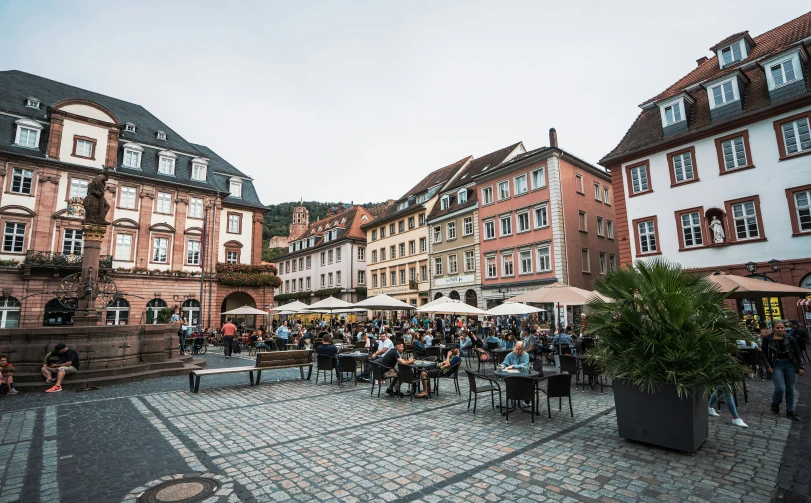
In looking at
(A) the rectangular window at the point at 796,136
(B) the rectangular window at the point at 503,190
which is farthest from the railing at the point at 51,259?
(A) the rectangular window at the point at 796,136

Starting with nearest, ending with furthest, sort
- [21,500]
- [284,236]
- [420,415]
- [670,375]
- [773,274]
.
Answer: [21,500] < [670,375] < [420,415] < [773,274] < [284,236]

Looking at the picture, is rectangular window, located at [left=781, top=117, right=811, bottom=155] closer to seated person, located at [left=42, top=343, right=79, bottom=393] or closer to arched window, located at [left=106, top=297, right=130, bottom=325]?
seated person, located at [left=42, top=343, right=79, bottom=393]

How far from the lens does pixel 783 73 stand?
717 inches

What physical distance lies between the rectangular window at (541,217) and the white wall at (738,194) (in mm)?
6921

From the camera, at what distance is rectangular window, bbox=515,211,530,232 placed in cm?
3064

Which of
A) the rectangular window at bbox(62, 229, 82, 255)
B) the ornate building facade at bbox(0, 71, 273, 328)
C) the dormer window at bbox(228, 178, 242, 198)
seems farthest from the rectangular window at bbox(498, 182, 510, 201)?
the rectangular window at bbox(62, 229, 82, 255)

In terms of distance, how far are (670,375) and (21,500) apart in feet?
25.4

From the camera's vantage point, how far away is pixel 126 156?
31.2 metres

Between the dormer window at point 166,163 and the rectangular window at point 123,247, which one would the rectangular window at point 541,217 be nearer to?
the dormer window at point 166,163

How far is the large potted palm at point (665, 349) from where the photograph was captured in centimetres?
543

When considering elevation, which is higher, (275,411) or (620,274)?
(620,274)

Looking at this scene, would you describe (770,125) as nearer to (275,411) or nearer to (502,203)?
(502,203)

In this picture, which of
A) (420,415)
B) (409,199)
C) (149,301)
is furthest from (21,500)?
(409,199)

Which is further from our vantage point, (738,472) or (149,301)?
(149,301)
